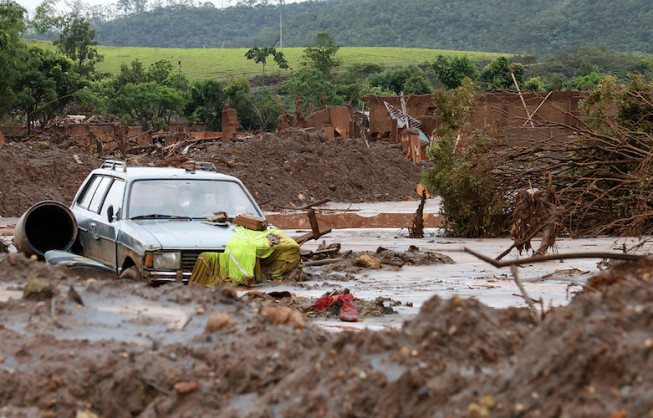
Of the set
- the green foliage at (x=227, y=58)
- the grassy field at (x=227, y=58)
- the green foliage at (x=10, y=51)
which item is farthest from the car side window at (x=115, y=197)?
the grassy field at (x=227, y=58)

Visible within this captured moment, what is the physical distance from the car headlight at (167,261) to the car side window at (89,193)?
2.82 m

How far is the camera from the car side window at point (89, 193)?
10.6 m

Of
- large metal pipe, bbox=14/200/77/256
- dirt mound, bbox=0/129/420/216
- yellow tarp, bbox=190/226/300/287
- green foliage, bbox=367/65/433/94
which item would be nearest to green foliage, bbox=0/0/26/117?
dirt mound, bbox=0/129/420/216

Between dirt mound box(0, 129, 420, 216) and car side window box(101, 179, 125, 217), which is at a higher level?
car side window box(101, 179, 125, 217)

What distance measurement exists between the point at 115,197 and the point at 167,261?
1.91 m

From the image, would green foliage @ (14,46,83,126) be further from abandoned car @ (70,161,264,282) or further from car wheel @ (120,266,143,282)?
car wheel @ (120,266,143,282)

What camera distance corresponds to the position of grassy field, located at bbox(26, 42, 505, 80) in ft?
422

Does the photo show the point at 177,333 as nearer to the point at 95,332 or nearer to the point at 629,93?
the point at 95,332

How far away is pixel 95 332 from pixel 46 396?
780 mm

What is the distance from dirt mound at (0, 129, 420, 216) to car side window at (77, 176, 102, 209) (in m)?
12.8

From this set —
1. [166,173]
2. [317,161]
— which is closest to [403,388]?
[166,173]

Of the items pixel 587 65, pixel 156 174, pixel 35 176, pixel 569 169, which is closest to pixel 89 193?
pixel 156 174

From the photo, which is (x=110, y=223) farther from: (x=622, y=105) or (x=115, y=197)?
(x=622, y=105)

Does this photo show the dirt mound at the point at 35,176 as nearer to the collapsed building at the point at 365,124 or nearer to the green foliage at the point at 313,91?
the collapsed building at the point at 365,124
